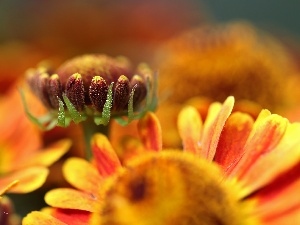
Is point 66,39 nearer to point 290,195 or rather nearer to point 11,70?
point 11,70

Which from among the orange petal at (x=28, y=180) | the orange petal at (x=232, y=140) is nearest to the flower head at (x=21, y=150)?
the orange petal at (x=28, y=180)

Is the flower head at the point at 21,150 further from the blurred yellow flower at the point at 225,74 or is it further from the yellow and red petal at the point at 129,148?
the blurred yellow flower at the point at 225,74

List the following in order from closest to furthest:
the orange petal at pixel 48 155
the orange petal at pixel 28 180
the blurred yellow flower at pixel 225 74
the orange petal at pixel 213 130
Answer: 1. the orange petal at pixel 213 130
2. the orange petal at pixel 28 180
3. the orange petal at pixel 48 155
4. the blurred yellow flower at pixel 225 74

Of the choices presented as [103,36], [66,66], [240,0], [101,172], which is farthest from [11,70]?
[240,0]

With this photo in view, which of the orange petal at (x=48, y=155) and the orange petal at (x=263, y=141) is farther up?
the orange petal at (x=48, y=155)

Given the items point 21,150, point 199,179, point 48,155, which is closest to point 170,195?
point 199,179

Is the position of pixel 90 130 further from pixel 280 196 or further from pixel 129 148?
pixel 280 196


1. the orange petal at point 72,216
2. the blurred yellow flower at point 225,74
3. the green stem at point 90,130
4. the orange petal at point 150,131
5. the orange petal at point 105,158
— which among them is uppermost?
the blurred yellow flower at point 225,74
